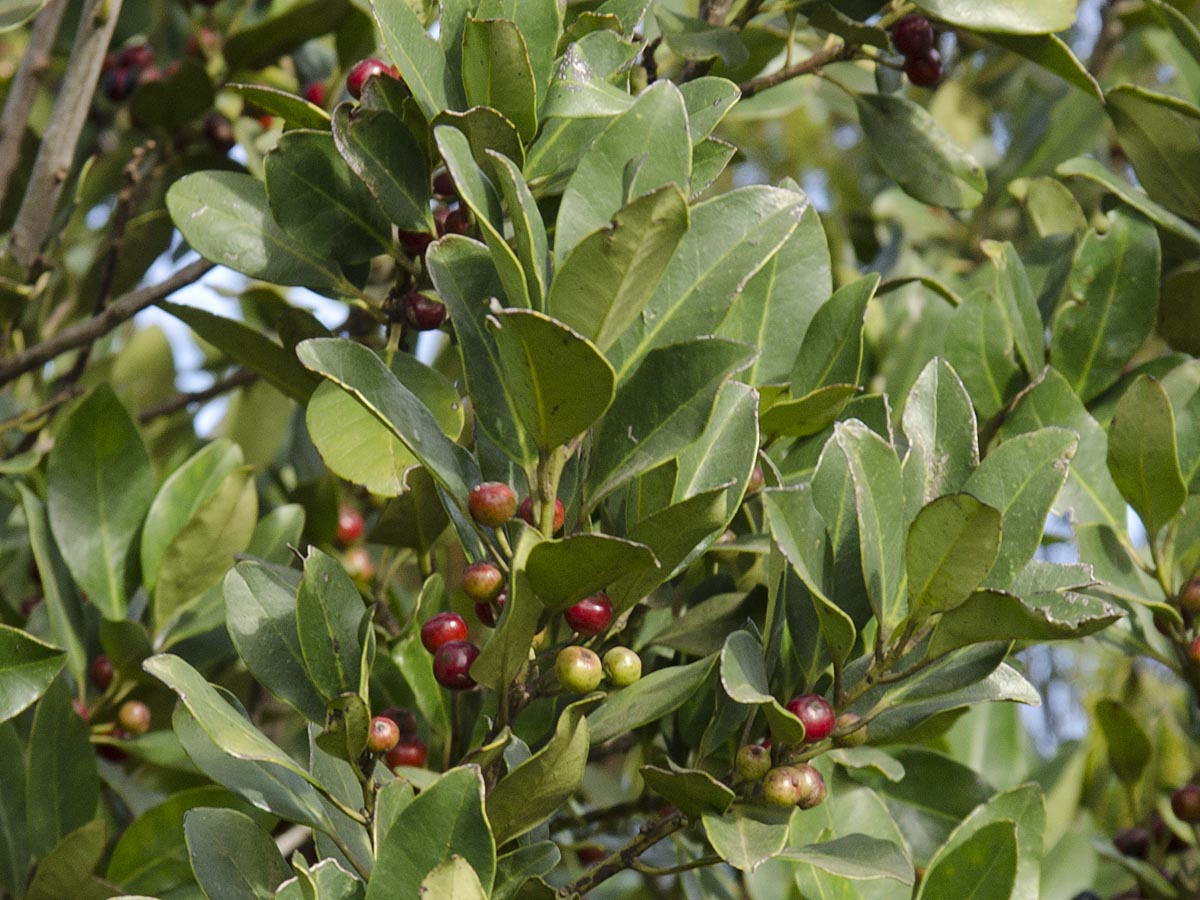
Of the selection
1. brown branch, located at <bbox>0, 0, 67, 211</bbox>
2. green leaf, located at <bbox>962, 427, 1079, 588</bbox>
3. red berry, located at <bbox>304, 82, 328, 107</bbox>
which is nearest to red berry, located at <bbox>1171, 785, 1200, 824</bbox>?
green leaf, located at <bbox>962, 427, 1079, 588</bbox>

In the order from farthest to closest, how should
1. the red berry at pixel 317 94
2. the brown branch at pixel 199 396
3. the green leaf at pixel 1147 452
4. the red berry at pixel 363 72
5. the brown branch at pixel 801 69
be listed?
the red berry at pixel 317 94 → the brown branch at pixel 199 396 → the brown branch at pixel 801 69 → the red berry at pixel 363 72 → the green leaf at pixel 1147 452

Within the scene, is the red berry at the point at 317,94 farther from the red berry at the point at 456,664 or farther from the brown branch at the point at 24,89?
the red berry at the point at 456,664

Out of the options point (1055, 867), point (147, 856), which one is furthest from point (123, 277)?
point (1055, 867)

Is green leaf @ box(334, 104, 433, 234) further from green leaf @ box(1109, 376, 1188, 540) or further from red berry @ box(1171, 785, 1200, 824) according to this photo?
red berry @ box(1171, 785, 1200, 824)

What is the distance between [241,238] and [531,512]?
0.43 metres

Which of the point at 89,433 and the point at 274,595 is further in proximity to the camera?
the point at 89,433

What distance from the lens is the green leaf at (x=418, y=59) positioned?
105 centimetres

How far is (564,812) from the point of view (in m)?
1.68

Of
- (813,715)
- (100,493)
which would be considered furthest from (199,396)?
(813,715)

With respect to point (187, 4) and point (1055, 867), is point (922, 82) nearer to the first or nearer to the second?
point (1055, 867)

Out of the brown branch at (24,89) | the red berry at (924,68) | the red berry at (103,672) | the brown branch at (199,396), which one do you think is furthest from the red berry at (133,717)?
the red berry at (924,68)

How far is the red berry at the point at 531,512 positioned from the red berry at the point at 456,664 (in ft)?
0.36

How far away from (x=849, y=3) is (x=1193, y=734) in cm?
127

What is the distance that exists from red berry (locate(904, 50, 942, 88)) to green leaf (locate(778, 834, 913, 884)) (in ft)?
3.00
